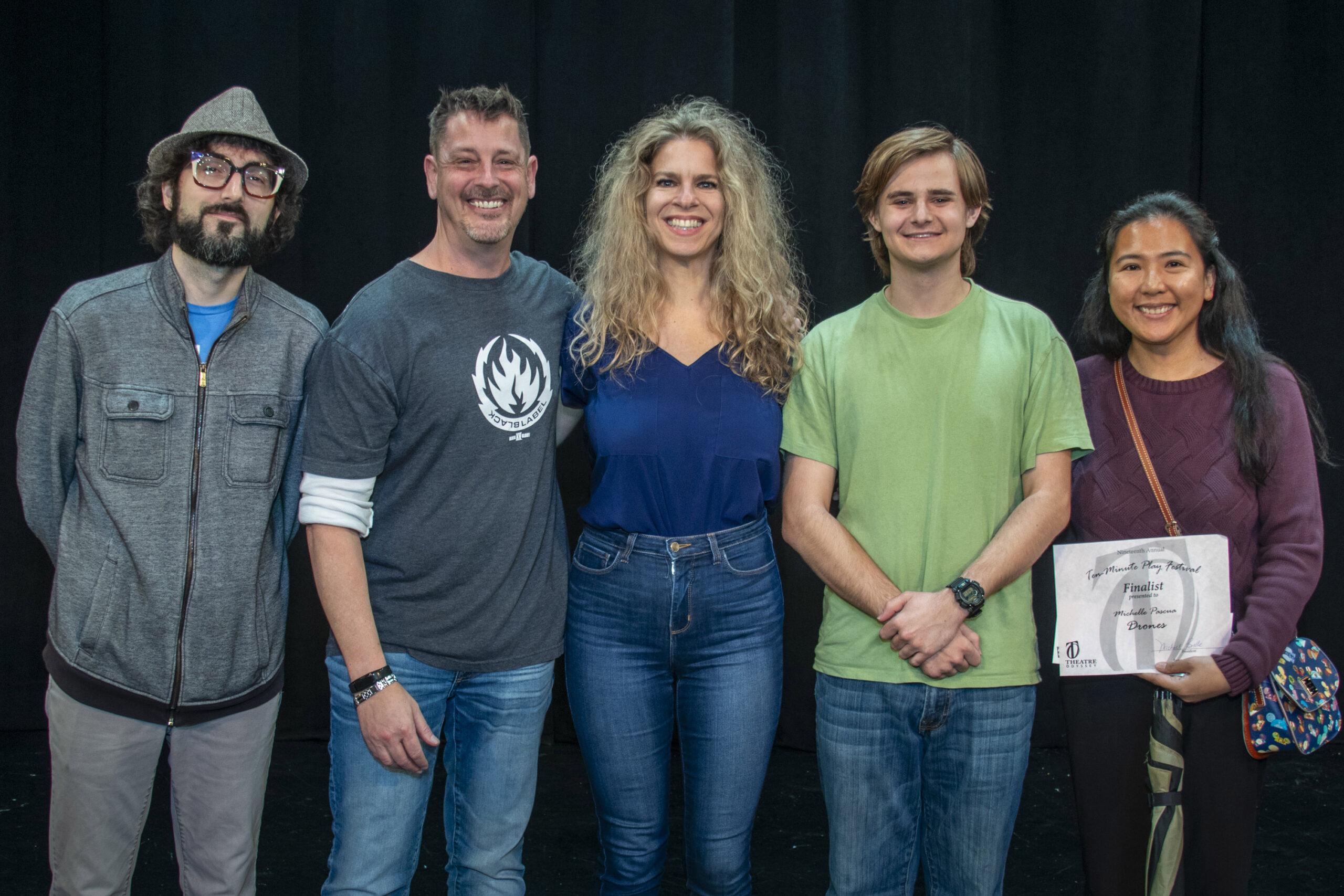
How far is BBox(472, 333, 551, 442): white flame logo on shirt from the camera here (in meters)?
1.67

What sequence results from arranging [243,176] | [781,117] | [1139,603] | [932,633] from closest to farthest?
1. [932,633]
2. [1139,603]
3. [243,176]
4. [781,117]

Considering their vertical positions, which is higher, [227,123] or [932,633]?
[227,123]

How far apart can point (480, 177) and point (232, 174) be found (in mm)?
471

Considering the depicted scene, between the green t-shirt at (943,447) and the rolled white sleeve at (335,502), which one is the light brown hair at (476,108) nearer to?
the rolled white sleeve at (335,502)

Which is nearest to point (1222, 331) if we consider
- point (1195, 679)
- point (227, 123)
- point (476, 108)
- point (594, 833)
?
point (1195, 679)

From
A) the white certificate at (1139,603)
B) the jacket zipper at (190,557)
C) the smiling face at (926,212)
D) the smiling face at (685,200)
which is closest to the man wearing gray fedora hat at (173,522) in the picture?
the jacket zipper at (190,557)

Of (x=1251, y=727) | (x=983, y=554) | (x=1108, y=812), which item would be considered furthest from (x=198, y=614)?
(x=1251, y=727)

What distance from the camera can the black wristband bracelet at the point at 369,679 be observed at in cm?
162

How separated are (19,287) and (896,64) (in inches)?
126

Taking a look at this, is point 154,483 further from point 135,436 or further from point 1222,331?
point 1222,331

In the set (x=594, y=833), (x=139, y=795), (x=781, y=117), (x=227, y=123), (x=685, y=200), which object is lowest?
(x=594, y=833)

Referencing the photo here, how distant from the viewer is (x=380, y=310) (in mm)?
1659

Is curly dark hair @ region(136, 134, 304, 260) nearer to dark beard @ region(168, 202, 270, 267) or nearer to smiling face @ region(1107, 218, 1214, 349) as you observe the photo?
dark beard @ region(168, 202, 270, 267)

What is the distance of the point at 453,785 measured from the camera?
174 centimetres
